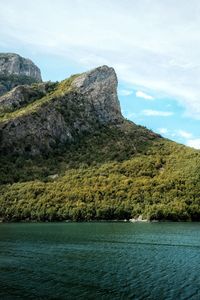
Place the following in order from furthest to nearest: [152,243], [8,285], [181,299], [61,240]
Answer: [61,240] → [152,243] → [8,285] → [181,299]

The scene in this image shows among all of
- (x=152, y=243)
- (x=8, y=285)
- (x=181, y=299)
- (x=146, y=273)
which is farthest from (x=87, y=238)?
(x=181, y=299)

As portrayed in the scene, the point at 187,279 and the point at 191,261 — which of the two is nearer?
the point at 187,279

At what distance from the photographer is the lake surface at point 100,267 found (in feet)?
189

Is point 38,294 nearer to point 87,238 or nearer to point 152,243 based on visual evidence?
point 152,243

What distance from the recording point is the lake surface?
57.6 meters

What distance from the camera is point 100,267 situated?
7700cm

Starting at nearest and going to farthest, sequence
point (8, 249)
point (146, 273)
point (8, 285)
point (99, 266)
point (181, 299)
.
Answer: point (181, 299)
point (8, 285)
point (146, 273)
point (99, 266)
point (8, 249)

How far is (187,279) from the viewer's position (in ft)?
213

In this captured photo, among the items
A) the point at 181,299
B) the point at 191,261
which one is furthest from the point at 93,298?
the point at 191,261

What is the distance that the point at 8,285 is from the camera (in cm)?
6103

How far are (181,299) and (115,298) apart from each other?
831 centimetres

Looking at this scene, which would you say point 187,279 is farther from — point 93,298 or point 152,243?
point 152,243

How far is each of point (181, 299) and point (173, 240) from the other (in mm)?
66486

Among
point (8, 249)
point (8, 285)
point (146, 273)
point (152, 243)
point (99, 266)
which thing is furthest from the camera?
point (152, 243)
